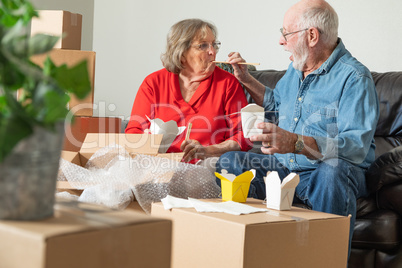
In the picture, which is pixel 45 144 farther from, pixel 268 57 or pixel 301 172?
pixel 268 57

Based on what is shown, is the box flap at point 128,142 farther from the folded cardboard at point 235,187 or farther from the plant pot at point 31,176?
the plant pot at point 31,176

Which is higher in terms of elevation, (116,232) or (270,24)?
(270,24)

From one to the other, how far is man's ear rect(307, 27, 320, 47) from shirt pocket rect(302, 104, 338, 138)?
0.27 meters

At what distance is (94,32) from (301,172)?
129 inches

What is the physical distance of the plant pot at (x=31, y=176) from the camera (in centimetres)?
67

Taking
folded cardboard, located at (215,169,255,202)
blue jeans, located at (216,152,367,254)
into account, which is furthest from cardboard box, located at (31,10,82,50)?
folded cardboard, located at (215,169,255,202)

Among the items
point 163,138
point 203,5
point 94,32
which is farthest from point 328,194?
point 94,32

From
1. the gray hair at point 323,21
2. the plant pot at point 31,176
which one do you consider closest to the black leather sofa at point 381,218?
the gray hair at point 323,21

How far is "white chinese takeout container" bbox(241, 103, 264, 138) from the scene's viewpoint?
1691 mm

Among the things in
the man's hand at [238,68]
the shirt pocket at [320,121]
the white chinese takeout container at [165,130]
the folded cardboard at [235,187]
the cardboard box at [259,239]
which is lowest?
the cardboard box at [259,239]

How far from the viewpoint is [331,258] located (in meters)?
1.38

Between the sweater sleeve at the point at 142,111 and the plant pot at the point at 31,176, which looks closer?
the plant pot at the point at 31,176

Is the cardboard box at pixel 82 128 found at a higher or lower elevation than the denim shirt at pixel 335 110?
lower

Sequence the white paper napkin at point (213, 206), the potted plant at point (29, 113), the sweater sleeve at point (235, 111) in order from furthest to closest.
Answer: the sweater sleeve at point (235, 111) → the white paper napkin at point (213, 206) → the potted plant at point (29, 113)
